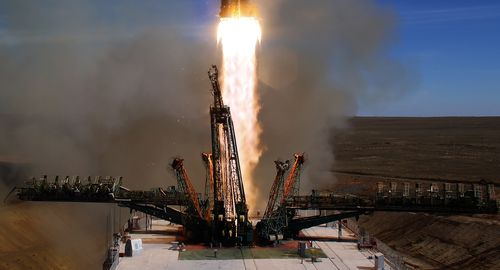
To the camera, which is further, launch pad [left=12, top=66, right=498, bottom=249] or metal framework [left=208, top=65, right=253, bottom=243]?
launch pad [left=12, top=66, right=498, bottom=249]

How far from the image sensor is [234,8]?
47.0m

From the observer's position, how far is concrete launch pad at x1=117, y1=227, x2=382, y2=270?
117 feet

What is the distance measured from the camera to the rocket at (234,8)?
46812 millimetres

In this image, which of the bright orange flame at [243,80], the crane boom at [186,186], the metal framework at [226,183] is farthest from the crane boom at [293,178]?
the bright orange flame at [243,80]

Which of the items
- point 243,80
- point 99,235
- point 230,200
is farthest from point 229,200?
point 99,235

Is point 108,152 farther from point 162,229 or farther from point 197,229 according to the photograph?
point 197,229

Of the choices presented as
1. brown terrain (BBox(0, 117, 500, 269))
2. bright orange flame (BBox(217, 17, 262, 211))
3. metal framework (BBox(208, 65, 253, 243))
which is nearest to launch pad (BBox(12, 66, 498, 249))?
metal framework (BBox(208, 65, 253, 243))

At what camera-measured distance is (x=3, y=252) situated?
47.1m

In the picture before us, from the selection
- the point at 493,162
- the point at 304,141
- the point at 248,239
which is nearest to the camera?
the point at 248,239

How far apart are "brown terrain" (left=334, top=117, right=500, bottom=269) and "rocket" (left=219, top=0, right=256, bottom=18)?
2051cm

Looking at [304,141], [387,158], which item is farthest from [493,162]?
[304,141]

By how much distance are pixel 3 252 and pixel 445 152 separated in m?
81.5

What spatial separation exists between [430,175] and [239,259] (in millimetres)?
51767

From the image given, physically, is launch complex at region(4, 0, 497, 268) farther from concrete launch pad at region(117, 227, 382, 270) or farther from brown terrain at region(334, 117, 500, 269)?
brown terrain at region(334, 117, 500, 269)
